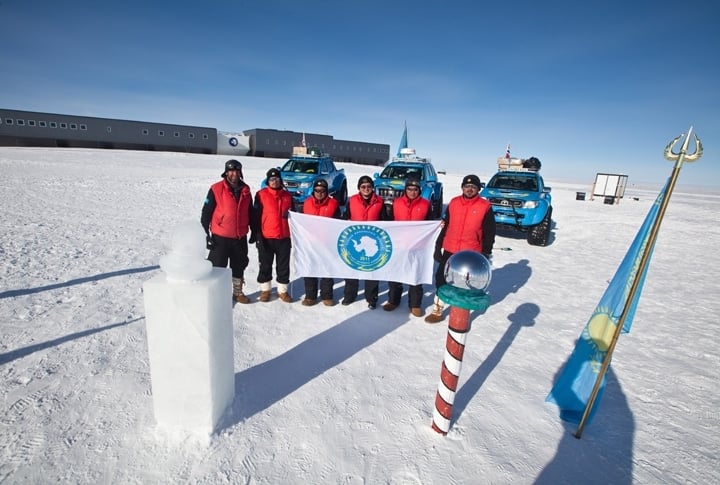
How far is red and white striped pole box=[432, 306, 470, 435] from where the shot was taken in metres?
2.35

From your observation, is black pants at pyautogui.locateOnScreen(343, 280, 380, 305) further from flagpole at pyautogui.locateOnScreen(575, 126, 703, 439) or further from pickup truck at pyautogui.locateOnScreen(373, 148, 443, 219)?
pickup truck at pyautogui.locateOnScreen(373, 148, 443, 219)

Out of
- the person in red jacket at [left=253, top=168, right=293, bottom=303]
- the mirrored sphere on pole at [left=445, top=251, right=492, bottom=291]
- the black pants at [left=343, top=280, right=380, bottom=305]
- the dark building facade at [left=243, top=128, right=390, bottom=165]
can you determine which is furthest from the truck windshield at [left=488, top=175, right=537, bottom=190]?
the dark building facade at [left=243, top=128, right=390, bottom=165]

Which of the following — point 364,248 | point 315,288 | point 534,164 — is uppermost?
point 534,164

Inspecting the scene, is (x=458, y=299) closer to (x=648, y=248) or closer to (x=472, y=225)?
(x=648, y=248)

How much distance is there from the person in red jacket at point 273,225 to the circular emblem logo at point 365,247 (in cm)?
84

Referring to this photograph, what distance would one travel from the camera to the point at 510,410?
2900 millimetres

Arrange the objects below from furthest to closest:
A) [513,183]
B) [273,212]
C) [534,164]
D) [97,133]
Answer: [97,133] → [534,164] → [513,183] → [273,212]

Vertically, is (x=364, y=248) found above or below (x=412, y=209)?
below

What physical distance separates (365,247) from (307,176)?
7446 mm

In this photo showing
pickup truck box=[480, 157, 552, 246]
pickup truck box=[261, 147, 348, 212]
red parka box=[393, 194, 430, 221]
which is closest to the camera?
red parka box=[393, 194, 430, 221]

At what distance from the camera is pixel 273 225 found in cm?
444

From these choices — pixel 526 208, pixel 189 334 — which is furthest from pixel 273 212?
pixel 526 208

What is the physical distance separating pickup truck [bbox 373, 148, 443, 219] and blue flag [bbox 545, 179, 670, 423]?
7042 mm

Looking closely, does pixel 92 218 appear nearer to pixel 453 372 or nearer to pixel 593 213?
pixel 453 372
